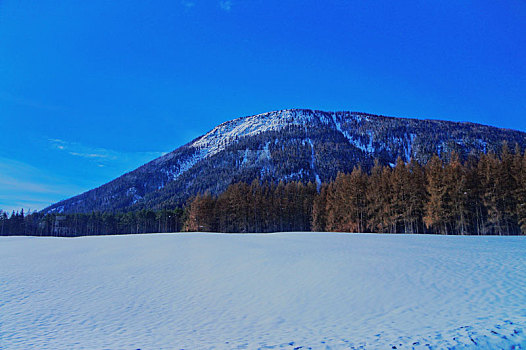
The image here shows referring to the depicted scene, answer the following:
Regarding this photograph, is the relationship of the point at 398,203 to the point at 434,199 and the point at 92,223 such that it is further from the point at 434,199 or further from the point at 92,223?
the point at 92,223

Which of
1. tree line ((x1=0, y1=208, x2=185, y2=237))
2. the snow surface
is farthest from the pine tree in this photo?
tree line ((x1=0, y1=208, x2=185, y2=237))

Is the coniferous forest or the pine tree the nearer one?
the coniferous forest

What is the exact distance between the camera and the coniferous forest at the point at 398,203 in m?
35.0

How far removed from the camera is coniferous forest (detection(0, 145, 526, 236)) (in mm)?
35000

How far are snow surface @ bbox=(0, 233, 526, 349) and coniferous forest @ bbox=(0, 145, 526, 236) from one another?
858 inches

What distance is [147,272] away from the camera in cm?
1384

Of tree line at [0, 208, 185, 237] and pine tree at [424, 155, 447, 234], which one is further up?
pine tree at [424, 155, 447, 234]

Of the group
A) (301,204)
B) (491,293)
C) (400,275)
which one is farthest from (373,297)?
(301,204)

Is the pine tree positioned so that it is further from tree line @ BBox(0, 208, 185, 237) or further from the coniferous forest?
tree line @ BBox(0, 208, 185, 237)

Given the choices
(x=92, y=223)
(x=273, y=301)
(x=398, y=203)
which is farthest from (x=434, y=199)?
(x=92, y=223)

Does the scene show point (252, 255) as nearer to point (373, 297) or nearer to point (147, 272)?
point (147, 272)

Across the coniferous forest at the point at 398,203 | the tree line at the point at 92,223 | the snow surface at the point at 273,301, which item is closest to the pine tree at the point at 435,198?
the coniferous forest at the point at 398,203

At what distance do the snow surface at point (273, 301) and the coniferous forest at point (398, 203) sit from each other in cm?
2179

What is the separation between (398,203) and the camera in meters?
39.8
